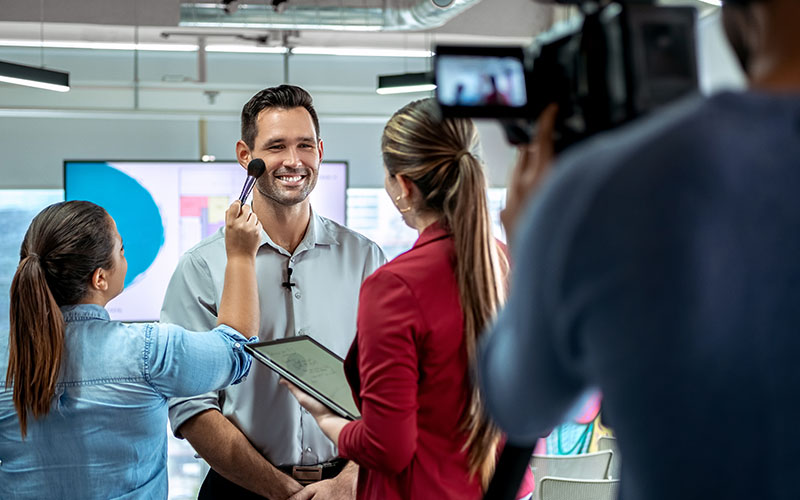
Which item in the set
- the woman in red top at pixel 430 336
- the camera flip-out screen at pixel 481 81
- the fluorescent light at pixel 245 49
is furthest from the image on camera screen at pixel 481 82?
the fluorescent light at pixel 245 49

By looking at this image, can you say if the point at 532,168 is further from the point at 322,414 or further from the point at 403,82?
the point at 403,82

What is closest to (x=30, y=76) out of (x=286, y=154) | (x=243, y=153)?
(x=243, y=153)

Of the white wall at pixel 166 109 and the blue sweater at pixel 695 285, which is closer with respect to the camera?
the blue sweater at pixel 695 285

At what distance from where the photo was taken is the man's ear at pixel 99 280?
1.89 meters

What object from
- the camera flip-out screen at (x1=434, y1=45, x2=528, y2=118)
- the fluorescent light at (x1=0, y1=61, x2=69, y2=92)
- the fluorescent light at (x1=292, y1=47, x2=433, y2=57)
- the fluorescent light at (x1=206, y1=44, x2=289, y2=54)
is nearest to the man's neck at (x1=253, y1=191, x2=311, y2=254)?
the camera flip-out screen at (x1=434, y1=45, x2=528, y2=118)

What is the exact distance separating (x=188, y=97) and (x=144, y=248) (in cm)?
168

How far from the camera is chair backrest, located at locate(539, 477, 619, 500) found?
118 inches

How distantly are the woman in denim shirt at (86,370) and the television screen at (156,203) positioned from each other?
3952mm

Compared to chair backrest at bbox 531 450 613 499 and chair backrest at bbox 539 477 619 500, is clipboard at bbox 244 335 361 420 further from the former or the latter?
chair backrest at bbox 531 450 613 499

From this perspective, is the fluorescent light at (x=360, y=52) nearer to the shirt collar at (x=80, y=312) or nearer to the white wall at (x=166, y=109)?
the white wall at (x=166, y=109)

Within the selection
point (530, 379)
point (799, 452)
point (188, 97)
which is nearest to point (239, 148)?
point (530, 379)

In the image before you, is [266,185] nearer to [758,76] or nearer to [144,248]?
[758,76]

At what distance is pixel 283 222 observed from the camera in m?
2.24

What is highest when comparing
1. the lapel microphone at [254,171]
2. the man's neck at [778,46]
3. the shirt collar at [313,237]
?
the man's neck at [778,46]
